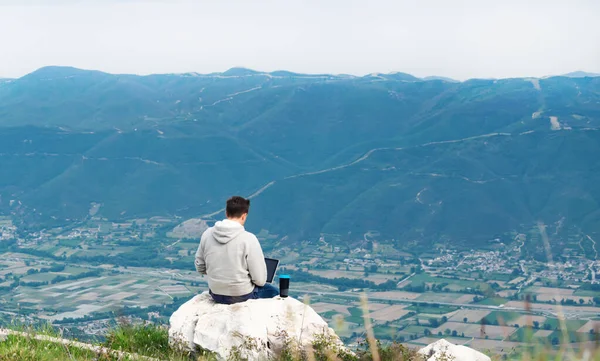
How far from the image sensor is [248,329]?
724cm

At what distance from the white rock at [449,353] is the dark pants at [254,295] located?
5.43ft

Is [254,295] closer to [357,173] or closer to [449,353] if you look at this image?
[449,353]

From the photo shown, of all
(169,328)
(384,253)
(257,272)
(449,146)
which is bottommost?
(384,253)

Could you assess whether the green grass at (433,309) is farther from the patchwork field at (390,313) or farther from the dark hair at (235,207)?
the dark hair at (235,207)

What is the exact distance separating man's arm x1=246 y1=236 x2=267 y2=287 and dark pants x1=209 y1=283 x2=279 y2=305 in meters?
0.20

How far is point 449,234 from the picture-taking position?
123 m

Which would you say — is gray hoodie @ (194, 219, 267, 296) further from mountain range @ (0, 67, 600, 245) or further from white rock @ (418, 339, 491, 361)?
mountain range @ (0, 67, 600, 245)

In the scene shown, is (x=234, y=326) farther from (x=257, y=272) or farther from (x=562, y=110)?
(x=562, y=110)

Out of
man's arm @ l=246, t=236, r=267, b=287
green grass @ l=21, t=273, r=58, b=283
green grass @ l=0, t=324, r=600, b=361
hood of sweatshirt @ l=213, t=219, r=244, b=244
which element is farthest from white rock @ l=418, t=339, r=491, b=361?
green grass @ l=21, t=273, r=58, b=283

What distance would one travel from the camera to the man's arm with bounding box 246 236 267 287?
752 cm

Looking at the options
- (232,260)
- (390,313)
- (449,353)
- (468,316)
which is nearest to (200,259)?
(232,260)

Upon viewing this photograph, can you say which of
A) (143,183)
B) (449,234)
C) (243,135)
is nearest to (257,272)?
(449,234)

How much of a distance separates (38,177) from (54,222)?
37.1 metres

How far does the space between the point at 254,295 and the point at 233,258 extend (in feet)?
1.65
